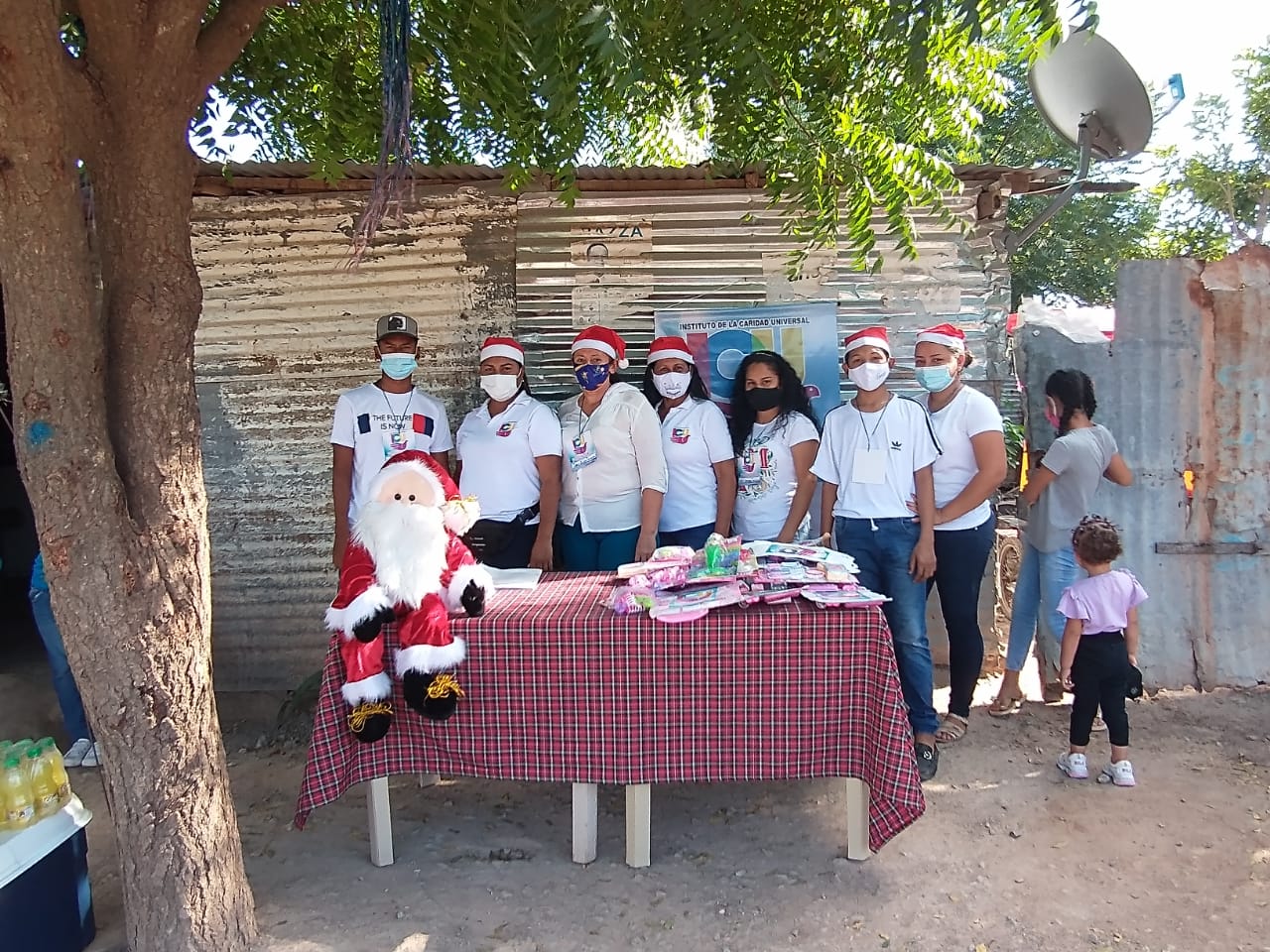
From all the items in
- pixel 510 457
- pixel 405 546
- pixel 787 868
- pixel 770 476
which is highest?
pixel 510 457

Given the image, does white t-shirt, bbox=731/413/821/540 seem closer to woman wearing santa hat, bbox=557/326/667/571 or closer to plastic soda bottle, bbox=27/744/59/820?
woman wearing santa hat, bbox=557/326/667/571

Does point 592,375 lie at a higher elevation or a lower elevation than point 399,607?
higher

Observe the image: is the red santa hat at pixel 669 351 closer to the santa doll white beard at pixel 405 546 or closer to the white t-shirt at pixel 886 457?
the white t-shirt at pixel 886 457

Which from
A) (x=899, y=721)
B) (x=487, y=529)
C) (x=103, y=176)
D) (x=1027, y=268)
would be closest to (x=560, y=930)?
(x=899, y=721)

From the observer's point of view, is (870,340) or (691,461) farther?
(691,461)

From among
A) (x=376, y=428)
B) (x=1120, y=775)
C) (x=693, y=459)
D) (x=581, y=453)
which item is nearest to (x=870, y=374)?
(x=693, y=459)

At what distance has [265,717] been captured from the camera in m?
5.16

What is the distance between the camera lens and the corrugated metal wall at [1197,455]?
4812 millimetres

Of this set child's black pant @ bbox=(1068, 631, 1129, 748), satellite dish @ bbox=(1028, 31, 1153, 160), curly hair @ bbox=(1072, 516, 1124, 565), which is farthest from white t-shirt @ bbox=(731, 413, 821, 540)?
satellite dish @ bbox=(1028, 31, 1153, 160)

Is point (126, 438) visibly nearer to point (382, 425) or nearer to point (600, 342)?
point (382, 425)

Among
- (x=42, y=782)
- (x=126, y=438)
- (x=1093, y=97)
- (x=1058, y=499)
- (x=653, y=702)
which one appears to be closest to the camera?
(x=126, y=438)

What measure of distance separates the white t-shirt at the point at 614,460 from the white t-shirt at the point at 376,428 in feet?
2.30

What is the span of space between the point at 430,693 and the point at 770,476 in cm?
191

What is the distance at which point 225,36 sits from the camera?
2.72m
